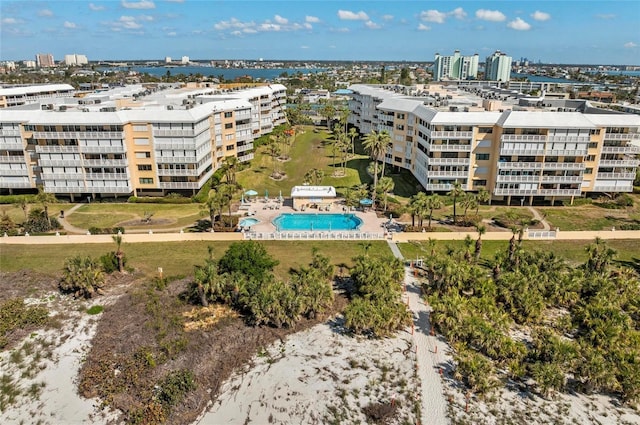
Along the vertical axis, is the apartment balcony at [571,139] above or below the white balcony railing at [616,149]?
above

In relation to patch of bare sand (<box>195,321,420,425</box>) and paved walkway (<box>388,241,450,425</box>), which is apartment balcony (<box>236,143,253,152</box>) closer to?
paved walkway (<box>388,241,450,425</box>)

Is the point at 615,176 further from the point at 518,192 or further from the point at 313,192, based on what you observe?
the point at 313,192

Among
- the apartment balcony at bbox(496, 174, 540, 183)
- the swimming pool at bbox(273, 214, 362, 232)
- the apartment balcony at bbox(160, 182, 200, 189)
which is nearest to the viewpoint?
the swimming pool at bbox(273, 214, 362, 232)

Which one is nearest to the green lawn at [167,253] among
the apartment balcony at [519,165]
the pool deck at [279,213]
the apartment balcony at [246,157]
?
the pool deck at [279,213]

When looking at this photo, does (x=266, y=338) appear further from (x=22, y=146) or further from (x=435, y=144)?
(x=22, y=146)

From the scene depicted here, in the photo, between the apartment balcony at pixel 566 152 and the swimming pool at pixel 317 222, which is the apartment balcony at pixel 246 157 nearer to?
the swimming pool at pixel 317 222

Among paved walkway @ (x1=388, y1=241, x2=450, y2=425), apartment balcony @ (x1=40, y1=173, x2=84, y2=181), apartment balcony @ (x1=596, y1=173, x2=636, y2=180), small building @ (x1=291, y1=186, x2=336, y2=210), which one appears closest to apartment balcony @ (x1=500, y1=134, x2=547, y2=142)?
A: apartment balcony @ (x1=596, y1=173, x2=636, y2=180)
